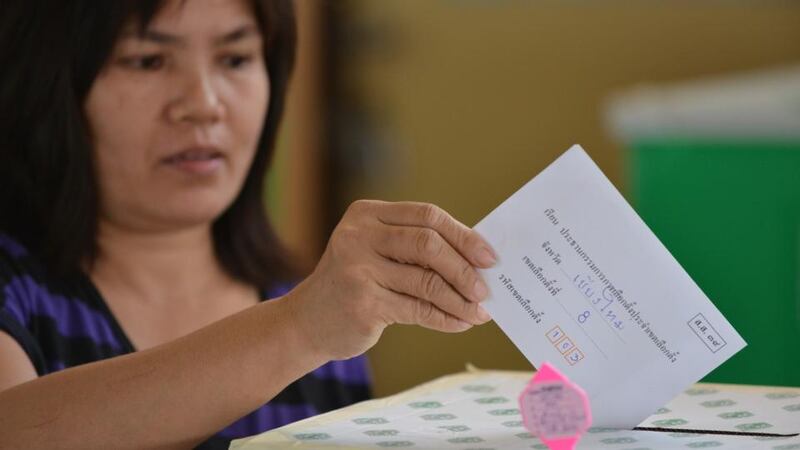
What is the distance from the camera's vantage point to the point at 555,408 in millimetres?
1001

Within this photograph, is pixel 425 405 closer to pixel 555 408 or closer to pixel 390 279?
pixel 390 279

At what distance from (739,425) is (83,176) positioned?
807 millimetres

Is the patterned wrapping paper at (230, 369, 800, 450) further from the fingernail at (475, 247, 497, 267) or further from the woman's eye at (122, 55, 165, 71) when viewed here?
the woman's eye at (122, 55, 165, 71)

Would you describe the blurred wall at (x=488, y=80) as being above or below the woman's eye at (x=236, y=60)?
above

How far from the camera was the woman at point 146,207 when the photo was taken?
4.13ft

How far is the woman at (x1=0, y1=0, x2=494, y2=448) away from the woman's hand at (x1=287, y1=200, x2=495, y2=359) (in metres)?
0.03

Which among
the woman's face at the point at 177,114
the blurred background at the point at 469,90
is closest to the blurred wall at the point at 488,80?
the blurred background at the point at 469,90

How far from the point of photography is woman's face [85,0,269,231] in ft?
5.27

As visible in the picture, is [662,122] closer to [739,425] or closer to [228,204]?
[228,204]

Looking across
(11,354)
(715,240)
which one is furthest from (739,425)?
(715,240)

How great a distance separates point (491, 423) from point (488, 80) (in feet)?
10.2

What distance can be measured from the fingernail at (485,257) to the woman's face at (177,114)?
0.59 metres

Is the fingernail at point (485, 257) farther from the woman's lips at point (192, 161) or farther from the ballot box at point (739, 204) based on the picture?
the ballot box at point (739, 204)

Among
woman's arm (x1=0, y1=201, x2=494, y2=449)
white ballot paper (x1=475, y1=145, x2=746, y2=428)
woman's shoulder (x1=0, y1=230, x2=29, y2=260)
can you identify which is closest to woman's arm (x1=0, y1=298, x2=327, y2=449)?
woman's arm (x1=0, y1=201, x2=494, y2=449)
